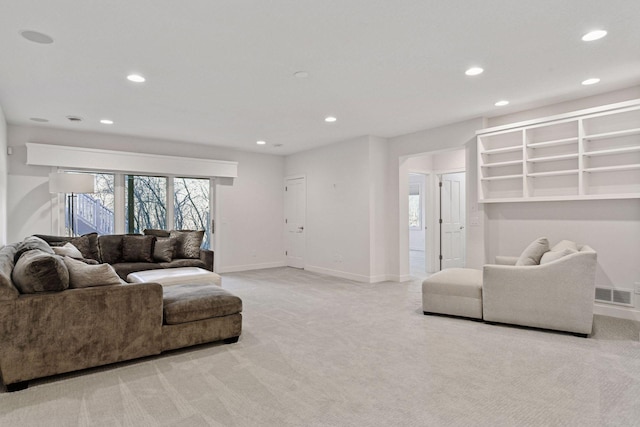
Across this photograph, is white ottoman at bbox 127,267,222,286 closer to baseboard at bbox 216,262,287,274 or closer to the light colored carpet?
the light colored carpet

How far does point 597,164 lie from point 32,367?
569 cm

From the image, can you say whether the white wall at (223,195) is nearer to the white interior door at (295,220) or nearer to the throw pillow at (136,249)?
the white interior door at (295,220)

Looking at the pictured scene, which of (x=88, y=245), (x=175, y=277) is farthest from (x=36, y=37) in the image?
(x=88, y=245)

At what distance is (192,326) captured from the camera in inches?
124

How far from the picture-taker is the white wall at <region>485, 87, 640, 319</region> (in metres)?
4.04

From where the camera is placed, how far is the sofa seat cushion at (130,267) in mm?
5227

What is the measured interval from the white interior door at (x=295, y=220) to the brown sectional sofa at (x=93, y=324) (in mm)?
4566

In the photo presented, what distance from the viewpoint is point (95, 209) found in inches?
249

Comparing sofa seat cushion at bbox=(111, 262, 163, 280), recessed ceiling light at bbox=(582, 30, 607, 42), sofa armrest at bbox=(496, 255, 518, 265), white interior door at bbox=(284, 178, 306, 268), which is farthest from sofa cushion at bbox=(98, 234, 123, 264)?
recessed ceiling light at bbox=(582, 30, 607, 42)

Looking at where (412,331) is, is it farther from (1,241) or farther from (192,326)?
(1,241)

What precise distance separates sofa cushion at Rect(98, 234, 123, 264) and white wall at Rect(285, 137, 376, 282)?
351cm

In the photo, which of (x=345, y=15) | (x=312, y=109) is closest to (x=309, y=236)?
(x=312, y=109)

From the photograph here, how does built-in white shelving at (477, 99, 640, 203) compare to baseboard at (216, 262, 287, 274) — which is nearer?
built-in white shelving at (477, 99, 640, 203)

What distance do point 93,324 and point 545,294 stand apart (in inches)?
157
